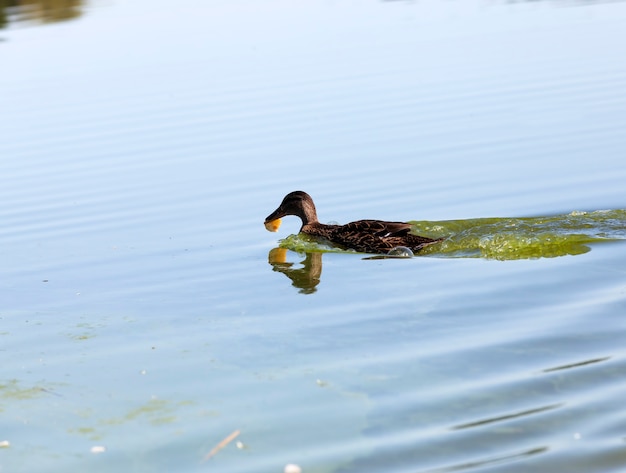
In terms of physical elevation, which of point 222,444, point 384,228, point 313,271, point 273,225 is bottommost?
point 222,444

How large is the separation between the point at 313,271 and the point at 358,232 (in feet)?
2.21

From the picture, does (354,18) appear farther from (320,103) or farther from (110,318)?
(110,318)

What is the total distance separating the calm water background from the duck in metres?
0.22

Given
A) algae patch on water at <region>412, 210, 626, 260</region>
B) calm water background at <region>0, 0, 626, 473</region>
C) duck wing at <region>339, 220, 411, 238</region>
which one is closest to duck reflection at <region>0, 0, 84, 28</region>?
calm water background at <region>0, 0, 626, 473</region>

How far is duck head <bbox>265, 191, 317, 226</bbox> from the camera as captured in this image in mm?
12156

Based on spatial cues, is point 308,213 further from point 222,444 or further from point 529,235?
point 222,444

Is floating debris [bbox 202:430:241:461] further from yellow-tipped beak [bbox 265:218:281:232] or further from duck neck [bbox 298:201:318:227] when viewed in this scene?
yellow-tipped beak [bbox 265:218:281:232]

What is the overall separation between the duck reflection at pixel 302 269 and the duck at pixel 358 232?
352mm

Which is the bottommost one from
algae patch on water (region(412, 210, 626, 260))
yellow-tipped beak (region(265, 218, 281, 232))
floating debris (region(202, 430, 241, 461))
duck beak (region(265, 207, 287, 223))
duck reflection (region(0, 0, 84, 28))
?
floating debris (region(202, 430, 241, 461))

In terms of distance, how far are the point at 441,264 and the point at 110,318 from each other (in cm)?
323

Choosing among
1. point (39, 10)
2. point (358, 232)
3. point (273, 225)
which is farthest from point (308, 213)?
point (39, 10)

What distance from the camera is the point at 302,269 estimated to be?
35.5 ft

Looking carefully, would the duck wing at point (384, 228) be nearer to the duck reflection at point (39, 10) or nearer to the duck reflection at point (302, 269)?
the duck reflection at point (302, 269)

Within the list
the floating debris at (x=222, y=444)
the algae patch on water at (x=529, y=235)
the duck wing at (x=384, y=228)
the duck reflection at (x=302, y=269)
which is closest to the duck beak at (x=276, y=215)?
the duck reflection at (x=302, y=269)
